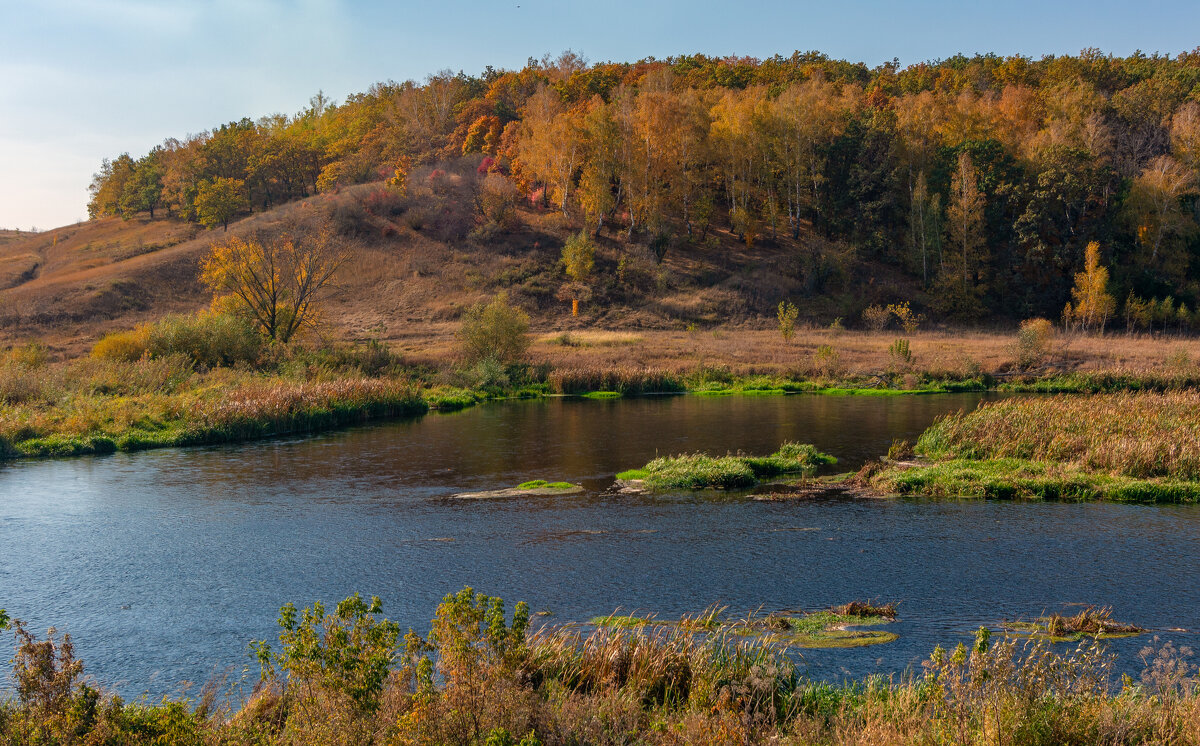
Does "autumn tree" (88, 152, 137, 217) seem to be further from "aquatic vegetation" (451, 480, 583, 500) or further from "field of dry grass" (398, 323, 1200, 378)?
"aquatic vegetation" (451, 480, 583, 500)

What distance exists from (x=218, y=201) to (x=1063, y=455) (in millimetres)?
93966

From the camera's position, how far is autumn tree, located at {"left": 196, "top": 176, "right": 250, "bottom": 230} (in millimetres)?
94750

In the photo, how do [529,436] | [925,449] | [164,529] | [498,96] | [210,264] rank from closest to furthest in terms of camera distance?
1. [164,529]
2. [925,449]
3. [529,436]
4. [210,264]
5. [498,96]

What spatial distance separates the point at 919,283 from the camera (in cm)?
8125

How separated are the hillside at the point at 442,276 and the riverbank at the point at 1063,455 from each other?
44977mm

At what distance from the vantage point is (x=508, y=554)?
61.2 ft

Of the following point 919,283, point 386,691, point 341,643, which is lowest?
point 386,691

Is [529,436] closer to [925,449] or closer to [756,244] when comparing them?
[925,449]

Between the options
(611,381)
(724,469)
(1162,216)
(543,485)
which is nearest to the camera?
(724,469)

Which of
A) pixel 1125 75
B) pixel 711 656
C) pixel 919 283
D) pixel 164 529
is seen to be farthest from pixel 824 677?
pixel 1125 75

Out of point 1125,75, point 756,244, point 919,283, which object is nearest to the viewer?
point 919,283

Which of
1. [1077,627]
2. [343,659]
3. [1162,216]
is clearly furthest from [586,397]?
[1162,216]

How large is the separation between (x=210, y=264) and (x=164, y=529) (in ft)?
143

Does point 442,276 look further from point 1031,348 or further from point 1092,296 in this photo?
point 1092,296
